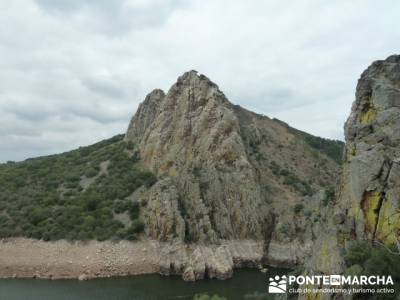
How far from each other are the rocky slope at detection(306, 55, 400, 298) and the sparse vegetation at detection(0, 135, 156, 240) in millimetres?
41085

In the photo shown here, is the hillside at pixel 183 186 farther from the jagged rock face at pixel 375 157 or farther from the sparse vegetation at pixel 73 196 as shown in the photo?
the jagged rock face at pixel 375 157

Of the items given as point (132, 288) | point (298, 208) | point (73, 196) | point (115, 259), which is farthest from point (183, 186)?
point (132, 288)

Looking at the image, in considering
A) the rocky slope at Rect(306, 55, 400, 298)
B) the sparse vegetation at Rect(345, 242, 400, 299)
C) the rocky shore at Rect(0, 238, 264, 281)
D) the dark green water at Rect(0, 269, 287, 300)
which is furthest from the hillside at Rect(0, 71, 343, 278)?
the sparse vegetation at Rect(345, 242, 400, 299)

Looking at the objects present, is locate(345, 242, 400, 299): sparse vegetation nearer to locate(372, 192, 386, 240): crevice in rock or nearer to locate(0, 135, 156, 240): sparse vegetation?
locate(372, 192, 386, 240): crevice in rock

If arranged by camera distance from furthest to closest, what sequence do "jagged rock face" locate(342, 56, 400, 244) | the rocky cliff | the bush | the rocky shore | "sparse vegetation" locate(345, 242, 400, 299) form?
the bush, the rocky cliff, the rocky shore, "jagged rock face" locate(342, 56, 400, 244), "sparse vegetation" locate(345, 242, 400, 299)

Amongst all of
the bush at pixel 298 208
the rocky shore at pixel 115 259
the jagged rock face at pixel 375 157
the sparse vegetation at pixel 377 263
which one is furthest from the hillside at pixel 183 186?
the sparse vegetation at pixel 377 263

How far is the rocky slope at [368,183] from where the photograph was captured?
25.0m

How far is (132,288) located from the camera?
49.3 meters

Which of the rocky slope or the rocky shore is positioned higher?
the rocky slope

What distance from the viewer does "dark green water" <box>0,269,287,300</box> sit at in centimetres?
4569

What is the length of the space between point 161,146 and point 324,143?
59283 mm

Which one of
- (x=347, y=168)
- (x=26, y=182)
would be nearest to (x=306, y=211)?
(x=347, y=168)

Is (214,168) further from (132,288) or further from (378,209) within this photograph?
(378,209)

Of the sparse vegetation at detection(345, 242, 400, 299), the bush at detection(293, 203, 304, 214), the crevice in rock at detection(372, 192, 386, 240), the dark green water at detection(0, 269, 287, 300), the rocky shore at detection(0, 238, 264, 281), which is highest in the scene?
the bush at detection(293, 203, 304, 214)
